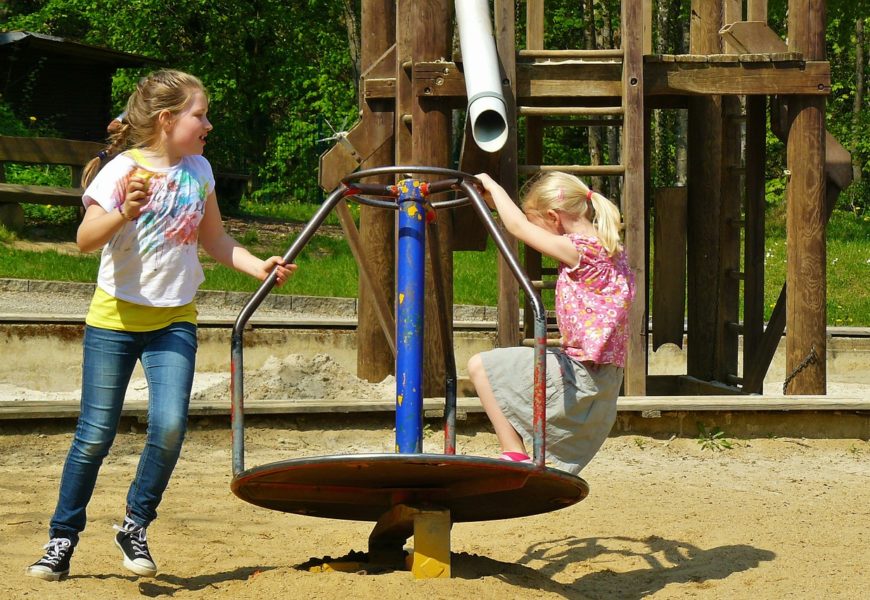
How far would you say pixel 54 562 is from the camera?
13.0 ft

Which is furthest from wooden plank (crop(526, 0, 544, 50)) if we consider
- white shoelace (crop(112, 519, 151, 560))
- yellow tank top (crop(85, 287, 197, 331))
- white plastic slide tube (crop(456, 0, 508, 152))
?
white shoelace (crop(112, 519, 151, 560))

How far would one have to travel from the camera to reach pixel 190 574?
4.30 meters

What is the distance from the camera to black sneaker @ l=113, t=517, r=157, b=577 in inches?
156

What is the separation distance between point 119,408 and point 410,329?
959 mm

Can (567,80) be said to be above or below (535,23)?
below

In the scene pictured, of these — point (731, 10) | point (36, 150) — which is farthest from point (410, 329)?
point (36, 150)

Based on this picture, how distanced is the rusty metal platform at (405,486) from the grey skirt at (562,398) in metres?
0.16

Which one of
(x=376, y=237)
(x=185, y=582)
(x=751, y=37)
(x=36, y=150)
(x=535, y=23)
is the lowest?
(x=185, y=582)

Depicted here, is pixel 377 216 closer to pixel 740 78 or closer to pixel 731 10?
pixel 740 78

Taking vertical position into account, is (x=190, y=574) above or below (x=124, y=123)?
below

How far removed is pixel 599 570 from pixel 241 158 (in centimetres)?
2874

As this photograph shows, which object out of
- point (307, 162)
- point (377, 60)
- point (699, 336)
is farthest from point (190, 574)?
point (307, 162)

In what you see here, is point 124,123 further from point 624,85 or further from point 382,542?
point 624,85

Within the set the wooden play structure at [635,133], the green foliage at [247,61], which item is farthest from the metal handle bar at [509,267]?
the green foliage at [247,61]
